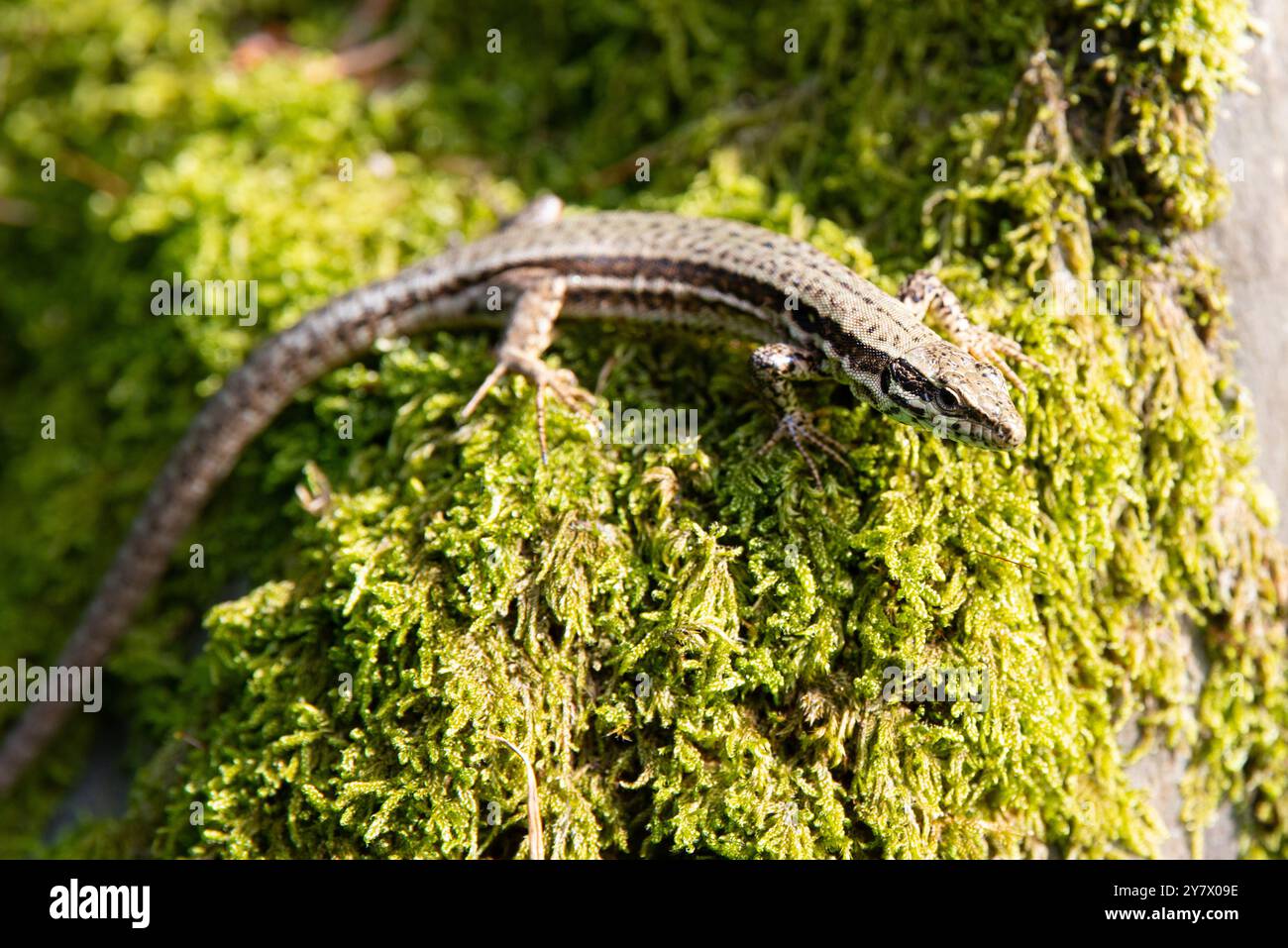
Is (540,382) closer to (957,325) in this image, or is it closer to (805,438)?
(805,438)

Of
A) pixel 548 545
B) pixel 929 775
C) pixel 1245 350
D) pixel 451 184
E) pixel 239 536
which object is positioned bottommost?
pixel 929 775

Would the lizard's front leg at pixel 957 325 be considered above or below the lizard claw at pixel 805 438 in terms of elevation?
above

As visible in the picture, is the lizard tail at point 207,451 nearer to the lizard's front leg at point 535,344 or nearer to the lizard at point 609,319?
the lizard at point 609,319

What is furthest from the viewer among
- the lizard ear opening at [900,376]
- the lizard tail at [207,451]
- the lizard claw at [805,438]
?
the lizard tail at [207,451]

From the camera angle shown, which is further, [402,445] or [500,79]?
[500,79]

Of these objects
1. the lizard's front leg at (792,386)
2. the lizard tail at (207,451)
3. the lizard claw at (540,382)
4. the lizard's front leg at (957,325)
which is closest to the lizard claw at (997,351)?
the lizard's front leg at (957,325)

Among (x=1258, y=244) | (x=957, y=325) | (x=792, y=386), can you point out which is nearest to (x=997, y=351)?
(x=957, y=325)

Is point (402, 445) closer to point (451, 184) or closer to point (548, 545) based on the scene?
Result: point (548, 545)
